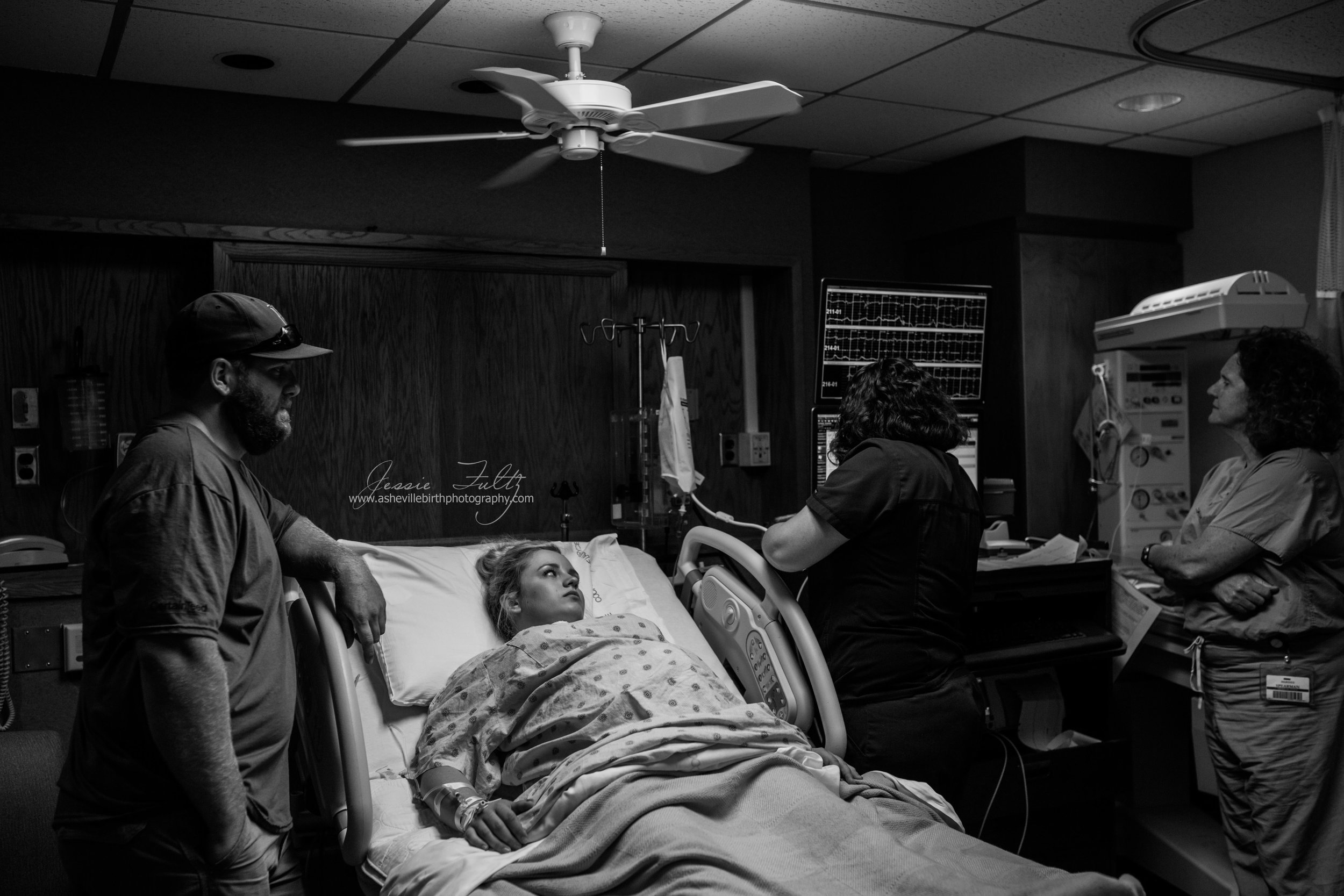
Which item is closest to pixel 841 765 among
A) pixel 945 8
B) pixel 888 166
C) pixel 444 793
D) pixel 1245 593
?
pixel 444 793

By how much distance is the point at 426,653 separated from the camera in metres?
2.49

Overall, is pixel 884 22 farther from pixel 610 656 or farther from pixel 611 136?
pixel 610 656

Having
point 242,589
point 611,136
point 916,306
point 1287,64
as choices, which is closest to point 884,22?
point 611,136

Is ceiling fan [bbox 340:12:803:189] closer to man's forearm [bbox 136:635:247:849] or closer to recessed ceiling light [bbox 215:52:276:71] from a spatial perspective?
recessed ceiling light [bbox 215:52:276:71]

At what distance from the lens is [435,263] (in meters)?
3.52

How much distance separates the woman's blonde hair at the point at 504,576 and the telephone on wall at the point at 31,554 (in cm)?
119

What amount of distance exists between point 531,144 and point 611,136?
1.01m

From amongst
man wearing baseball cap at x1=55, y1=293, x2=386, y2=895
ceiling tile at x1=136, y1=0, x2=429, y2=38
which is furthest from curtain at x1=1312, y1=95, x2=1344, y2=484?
man wearing baseball cap at x1=55, y1=293, x2=386, y2=895

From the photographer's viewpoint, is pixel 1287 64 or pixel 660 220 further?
pixel 660 220

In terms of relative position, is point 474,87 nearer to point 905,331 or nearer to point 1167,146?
point 905,331

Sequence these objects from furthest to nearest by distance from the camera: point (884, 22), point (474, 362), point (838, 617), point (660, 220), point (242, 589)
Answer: point (660, 220)
point (474, 362)
point (884, 22)
point (838, 617)
point (242, 589)

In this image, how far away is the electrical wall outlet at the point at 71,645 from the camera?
2822 mm

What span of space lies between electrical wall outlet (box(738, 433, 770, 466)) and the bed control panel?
1.32m

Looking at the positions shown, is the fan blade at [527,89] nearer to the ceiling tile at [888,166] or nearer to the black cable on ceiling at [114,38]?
the black cable on ceiling at [114,38]
